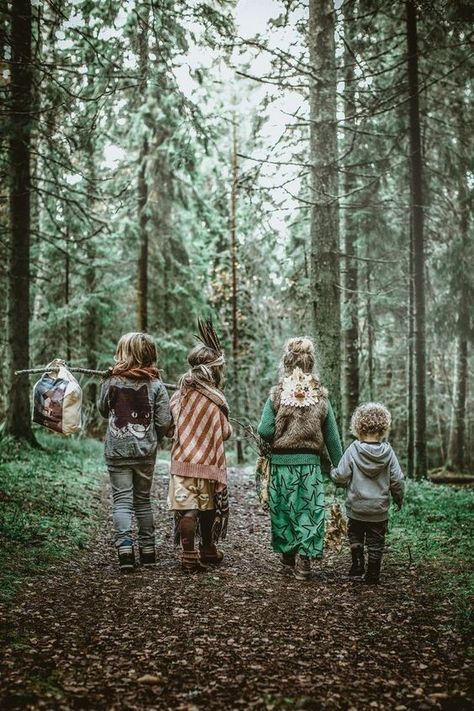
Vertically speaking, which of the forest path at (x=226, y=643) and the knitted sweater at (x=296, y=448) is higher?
the knitted sweater at (x=296, y=448)

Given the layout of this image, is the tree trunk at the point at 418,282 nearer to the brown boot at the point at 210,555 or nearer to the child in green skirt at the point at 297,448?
the child in green skirt at the point at 297,448

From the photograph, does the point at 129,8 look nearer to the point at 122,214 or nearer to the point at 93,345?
the point at 122,214

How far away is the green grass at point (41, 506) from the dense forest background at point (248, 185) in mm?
1040

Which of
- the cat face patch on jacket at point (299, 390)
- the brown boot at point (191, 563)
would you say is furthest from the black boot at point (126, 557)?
the cat face patch on jacket at point (299, 390)

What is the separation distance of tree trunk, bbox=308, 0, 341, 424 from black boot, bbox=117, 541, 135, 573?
448 cm

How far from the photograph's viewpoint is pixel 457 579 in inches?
200

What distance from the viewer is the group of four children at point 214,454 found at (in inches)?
215

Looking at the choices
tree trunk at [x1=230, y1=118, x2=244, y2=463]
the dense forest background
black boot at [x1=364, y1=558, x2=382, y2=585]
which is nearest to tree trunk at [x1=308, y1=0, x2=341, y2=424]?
the dense forest background

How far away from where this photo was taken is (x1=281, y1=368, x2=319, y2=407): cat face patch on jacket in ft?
18.5

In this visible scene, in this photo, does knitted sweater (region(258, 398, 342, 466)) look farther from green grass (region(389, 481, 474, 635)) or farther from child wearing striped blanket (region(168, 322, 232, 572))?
green grass (region(389, 481, 474, 635))

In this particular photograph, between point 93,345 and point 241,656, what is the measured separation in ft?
51.2

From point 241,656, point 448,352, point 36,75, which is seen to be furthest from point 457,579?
point 448,352

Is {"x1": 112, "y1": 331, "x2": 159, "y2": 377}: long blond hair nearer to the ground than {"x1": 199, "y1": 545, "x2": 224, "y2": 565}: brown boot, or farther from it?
farther from it

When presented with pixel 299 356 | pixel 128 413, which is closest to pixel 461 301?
pixel 299 356
